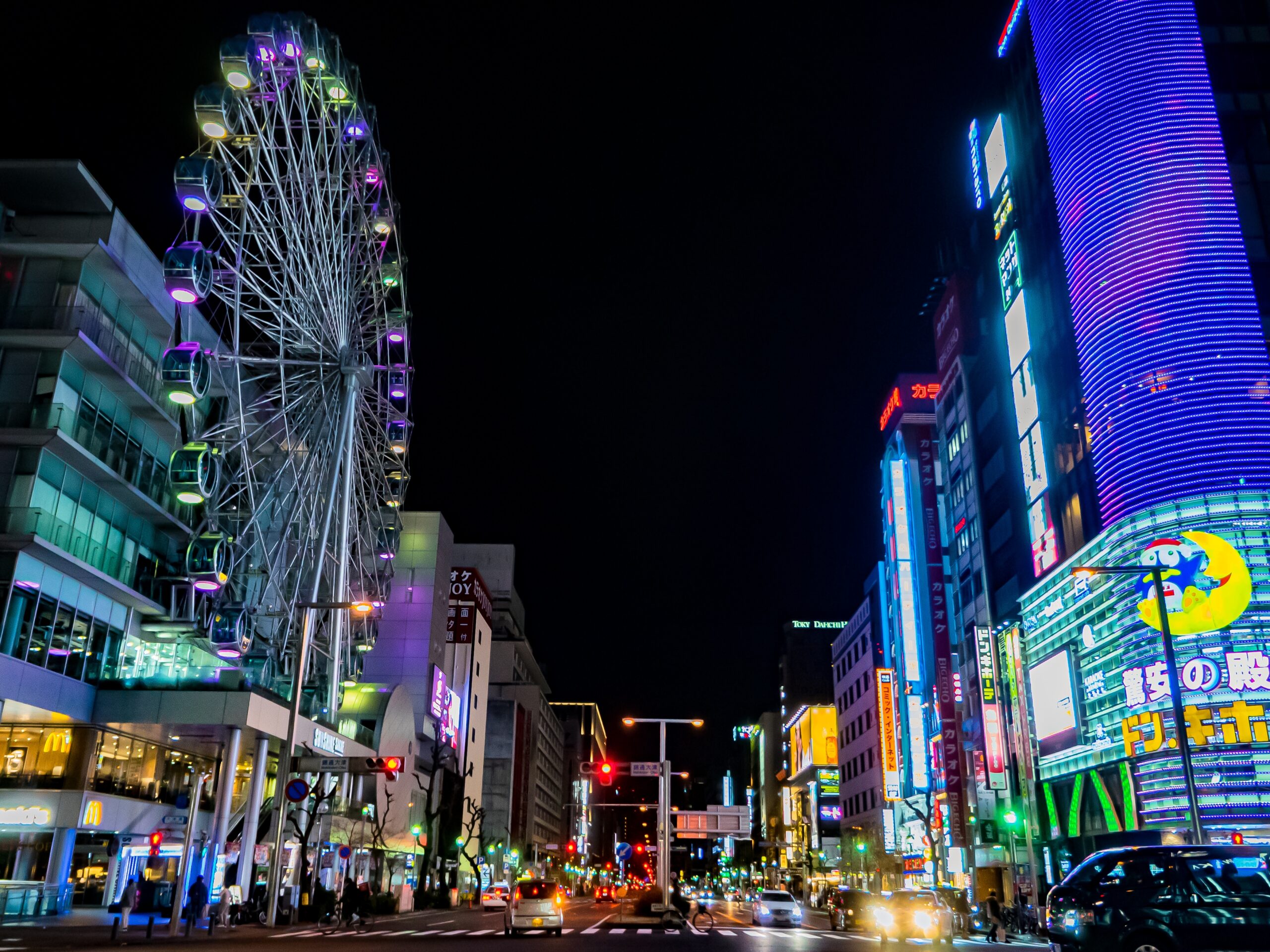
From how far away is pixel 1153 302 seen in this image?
40.5m

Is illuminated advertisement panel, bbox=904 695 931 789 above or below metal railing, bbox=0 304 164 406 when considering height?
below

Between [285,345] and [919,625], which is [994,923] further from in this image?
[919,625]

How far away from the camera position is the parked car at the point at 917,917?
90.5 feet

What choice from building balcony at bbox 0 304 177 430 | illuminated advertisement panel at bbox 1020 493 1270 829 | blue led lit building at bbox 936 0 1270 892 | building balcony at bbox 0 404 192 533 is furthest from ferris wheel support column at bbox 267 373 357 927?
illuminated advertisement panel at bbox 1020 493 1270 829

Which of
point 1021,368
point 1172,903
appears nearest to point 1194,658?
point 1021,368

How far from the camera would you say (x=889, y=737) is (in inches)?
3157

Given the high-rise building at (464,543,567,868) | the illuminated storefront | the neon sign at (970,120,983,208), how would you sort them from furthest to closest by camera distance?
the high-rise building at (464,543,567,868) < the neon sign at (970,120,983,208) < the illuminated storefront

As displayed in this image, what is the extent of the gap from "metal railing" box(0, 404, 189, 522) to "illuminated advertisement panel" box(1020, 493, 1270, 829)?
1631 inches

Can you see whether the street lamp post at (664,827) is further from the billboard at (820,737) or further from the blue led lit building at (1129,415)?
the billboard at (820,737)

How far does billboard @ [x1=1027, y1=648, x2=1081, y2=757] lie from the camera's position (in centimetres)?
4488

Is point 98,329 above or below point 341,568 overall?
above

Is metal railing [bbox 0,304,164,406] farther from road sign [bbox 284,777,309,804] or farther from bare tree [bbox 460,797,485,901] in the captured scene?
bare tree [bbox 460,797,485,901]

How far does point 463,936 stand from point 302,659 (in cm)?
977

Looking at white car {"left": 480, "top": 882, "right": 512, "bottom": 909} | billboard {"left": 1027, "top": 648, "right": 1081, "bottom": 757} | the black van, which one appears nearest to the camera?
the black van
